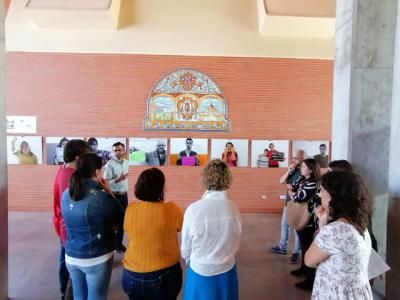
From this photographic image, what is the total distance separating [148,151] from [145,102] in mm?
1183

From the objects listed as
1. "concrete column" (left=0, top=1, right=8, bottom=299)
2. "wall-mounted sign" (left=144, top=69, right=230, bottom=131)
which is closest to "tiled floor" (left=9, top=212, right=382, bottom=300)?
"concrete column" (left=0, top=1, right=8, bottom=299)

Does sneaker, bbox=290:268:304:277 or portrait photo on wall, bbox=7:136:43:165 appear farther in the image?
portrait photo on wall, bbox=7:136:43:165

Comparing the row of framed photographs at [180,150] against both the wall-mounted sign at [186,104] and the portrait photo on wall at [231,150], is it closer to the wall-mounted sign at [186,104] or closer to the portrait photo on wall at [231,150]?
the portrait photo on wall at [231,150]

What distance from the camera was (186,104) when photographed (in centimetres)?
836

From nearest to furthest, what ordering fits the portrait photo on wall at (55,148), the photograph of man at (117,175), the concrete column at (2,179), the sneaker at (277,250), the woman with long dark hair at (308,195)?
the concrete column at (2,179), the woman with long dark hair at (308,195), the photograph of man at (117,175), the sneaker at (277,250), the portrait photo on wall at (55,148)

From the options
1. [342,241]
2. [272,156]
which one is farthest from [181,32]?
[342,241]

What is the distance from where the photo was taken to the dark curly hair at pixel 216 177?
241cm

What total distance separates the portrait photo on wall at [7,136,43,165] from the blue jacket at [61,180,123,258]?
646 centimetres

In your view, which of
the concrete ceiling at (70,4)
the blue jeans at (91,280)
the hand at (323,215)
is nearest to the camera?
the hand at (323,215)

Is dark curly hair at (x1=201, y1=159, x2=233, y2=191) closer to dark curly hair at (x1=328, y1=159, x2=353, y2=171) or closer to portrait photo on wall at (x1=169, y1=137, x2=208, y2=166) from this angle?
dark curly hair at (x1=328, y1=159, x2=353, y2=171)

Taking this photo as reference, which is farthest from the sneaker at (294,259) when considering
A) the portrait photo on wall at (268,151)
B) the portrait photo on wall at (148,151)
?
the portrait photo on wall at (148,151)

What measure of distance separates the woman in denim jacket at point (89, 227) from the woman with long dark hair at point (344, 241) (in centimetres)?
143

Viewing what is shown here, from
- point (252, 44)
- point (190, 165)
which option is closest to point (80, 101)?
point (190, 165)

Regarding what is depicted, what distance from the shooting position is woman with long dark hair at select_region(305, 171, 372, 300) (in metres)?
1.95
